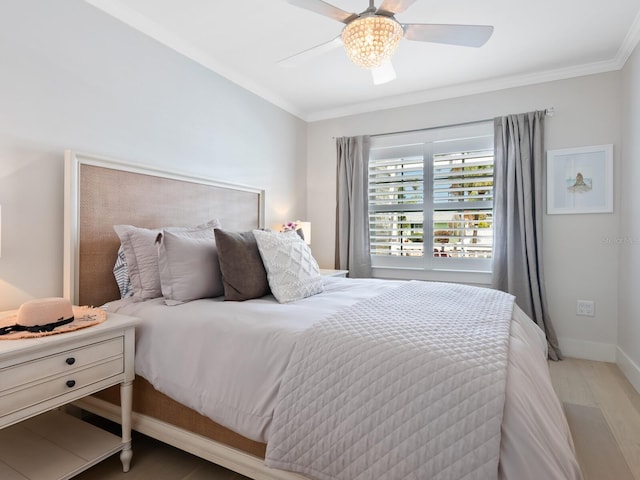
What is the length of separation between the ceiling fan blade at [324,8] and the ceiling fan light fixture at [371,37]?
0.04 meters

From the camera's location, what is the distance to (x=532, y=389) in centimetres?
104

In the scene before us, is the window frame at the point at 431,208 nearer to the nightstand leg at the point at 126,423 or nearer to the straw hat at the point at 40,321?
the nightstand leg at the point at 126,423

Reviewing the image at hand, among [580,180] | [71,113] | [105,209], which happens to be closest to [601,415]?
[580,180]

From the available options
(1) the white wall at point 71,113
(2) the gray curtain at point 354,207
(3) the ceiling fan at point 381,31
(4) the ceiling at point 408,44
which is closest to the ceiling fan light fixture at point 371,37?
(3) the ceiling fan at point 381,31

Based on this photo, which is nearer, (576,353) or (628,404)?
(628,404)

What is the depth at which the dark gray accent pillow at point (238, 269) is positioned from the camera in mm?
1845

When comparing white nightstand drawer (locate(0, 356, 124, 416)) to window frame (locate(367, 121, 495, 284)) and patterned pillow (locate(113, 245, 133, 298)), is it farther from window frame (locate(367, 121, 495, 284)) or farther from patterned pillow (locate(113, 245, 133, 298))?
window frame (locate(367, 121, 495, 284))

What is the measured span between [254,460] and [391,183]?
3.01 m

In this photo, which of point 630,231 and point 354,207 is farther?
point 354,207

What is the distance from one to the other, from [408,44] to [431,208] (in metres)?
1.56

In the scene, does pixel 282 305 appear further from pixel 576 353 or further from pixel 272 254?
pixel 576 353

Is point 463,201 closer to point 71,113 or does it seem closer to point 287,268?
point 287,268

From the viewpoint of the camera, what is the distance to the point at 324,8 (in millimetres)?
1661

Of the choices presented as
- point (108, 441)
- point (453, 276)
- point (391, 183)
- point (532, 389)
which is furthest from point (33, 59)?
point (453, 276)
